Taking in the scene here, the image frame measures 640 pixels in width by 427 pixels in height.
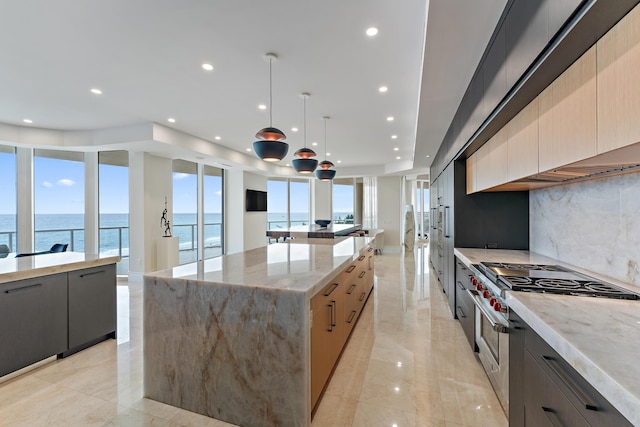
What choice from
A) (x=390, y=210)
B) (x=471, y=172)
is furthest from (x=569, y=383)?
(x=390, y=210)

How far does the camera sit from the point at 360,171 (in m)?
10.3

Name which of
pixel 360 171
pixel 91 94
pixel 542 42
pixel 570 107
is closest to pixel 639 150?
pixel 570 107

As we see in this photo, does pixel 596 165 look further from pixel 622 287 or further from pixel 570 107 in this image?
pixel 622 287

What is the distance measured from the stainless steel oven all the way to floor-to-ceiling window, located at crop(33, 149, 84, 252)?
762cm

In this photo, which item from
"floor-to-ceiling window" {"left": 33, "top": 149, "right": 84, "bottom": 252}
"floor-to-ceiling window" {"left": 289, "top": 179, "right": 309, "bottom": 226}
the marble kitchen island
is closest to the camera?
the marble kitchen island

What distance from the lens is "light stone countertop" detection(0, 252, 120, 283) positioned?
2.29 m

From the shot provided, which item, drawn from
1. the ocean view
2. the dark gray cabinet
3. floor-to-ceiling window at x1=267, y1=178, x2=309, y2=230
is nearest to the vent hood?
the dark gray cabinet

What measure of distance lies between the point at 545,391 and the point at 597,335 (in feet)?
1.17

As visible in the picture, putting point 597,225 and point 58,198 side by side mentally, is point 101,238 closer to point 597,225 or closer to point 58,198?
point 58,198

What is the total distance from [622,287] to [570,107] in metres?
1.04

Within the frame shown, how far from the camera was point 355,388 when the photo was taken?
2.21 metres

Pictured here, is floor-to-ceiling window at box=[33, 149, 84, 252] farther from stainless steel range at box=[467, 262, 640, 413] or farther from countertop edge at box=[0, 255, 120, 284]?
stainless steel range at box=[467, 262, 640, 413]

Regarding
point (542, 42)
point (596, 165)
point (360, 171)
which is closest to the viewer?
point (542, 42)

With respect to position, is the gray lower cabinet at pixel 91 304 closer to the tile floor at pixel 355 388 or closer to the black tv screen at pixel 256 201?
the tile floor at pixel 355 388
